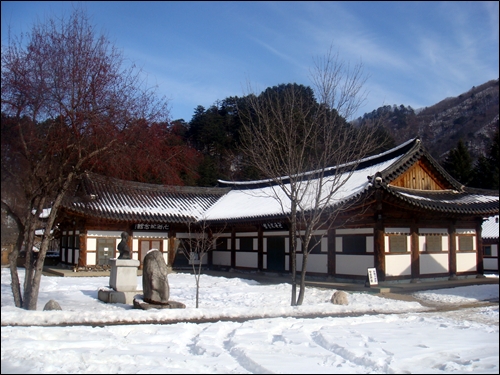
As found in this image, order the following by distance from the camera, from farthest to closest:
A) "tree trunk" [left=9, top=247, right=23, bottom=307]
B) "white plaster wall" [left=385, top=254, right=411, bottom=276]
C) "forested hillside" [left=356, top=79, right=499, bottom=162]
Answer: "forested hillside" [left=356, top=79, right=499, bottom=162] → "white plaster wall" [left=385, top=254, right=411, bottom=276] → "tree trunk" [left=9, top=247, right=23, bottom=307]

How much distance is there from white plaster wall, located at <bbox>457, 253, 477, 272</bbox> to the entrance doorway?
24.7 ft

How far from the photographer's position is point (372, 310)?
11.2 metres

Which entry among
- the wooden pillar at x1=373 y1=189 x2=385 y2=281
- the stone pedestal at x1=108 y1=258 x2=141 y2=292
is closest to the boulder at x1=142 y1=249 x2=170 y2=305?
the stone pedestal at x1=108 y1=258 x2=141 y2=292

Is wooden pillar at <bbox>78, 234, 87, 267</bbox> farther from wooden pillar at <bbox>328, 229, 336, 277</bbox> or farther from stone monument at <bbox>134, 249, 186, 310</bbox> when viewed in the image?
stone monument at <bbox>134, 249, 186, 310</bbox>

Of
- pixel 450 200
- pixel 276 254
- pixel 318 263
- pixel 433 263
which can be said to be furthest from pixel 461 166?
pixel 318 263

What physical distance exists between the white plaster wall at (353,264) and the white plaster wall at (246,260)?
5387mm

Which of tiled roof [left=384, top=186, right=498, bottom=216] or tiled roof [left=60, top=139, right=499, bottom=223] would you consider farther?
tiled roof [left=60, top=139, right=499, bottom=223]

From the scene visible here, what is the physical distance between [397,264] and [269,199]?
8.31 meters

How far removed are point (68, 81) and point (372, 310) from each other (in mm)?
8841

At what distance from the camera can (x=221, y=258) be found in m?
25.2

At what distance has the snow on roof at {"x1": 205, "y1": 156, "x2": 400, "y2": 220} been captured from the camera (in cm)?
1847

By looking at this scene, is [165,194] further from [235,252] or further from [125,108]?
[125,108]

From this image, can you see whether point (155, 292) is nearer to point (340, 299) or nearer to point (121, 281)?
point (121, 281)

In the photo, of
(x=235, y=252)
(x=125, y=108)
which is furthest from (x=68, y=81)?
(x=235, y=252)
